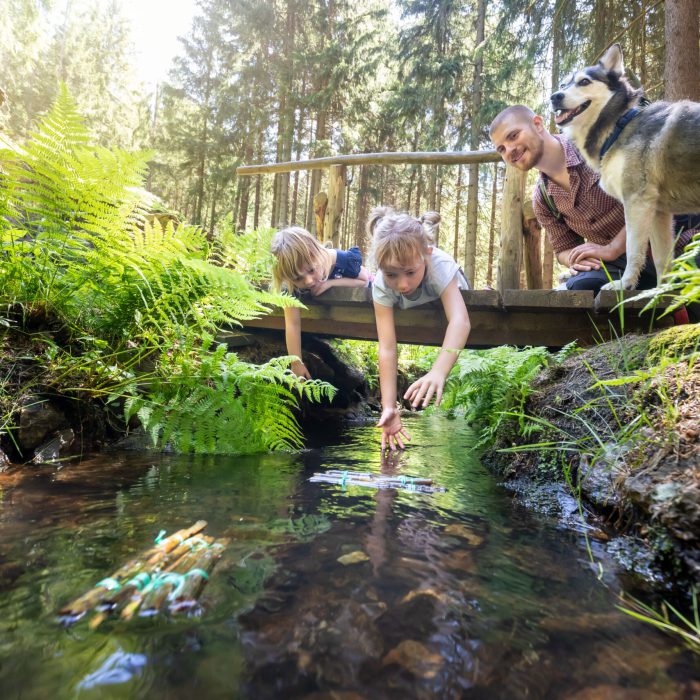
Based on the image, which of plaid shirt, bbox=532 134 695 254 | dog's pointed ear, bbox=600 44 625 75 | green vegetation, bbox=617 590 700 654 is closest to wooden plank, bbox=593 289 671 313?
plaid shirt, bbox=532 134 695 254

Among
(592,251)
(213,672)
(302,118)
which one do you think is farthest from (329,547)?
(302,118)

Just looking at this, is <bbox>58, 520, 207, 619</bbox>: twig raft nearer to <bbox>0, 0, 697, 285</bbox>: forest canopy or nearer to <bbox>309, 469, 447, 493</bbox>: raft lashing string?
<bbox>309, 469, 447, 493</bbox>: raft lashing string

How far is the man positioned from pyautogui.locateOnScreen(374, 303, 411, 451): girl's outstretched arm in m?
1.77

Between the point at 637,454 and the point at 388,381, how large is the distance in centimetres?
166

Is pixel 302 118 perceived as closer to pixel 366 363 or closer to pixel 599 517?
pixel 366 363

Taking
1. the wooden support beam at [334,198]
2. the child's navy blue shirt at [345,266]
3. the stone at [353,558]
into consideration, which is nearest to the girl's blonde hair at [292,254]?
the child's navy blue shirt at [345,266]

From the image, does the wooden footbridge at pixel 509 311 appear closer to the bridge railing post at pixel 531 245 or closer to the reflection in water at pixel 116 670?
the bridge railing post at pixel 531 245

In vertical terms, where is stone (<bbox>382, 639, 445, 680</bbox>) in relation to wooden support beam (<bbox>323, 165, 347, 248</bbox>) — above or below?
below

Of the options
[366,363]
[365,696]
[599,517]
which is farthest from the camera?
[366,363]

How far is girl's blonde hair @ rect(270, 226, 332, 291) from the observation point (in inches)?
167

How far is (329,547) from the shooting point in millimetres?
1530

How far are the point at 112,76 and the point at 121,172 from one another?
1168 inches

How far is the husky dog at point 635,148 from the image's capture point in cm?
332

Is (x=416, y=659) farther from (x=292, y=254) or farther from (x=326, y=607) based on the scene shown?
(x=292, y=254)
